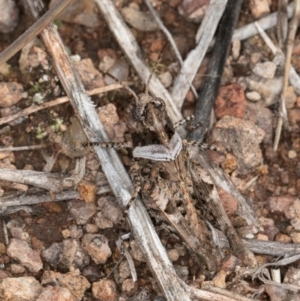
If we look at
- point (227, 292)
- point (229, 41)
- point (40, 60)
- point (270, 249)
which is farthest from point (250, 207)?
point (40, 60)

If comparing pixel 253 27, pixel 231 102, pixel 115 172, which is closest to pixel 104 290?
pixel 115 172

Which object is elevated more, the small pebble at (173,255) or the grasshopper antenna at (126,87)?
the grasshopper antenna at (126,87)

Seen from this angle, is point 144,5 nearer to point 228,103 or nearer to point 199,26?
point 199,26

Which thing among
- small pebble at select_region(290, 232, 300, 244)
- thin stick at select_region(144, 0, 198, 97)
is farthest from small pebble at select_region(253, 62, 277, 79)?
small pebble at select_region(290, 232, 300, 244)

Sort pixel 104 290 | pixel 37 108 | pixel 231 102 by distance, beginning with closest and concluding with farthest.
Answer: pixel 104 290, pixel 37 108, pixel 231 102

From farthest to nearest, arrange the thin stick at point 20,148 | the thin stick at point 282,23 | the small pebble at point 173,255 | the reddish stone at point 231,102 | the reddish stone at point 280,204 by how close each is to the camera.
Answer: the thin stick at point 282,23, the reddish stone at point 231,102, the reddish stone at point 280,204, the thin stick at point 20,148, the small pebble at point 173,255

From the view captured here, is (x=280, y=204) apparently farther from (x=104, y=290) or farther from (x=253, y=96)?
(x=104, y=290)

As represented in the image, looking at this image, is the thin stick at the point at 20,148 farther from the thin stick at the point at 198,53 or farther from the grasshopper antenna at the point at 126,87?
the thin stick at the point at 198,53

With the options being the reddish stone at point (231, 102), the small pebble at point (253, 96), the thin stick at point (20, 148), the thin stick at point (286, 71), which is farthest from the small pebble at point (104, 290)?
the small pebble at point (253, 96)
